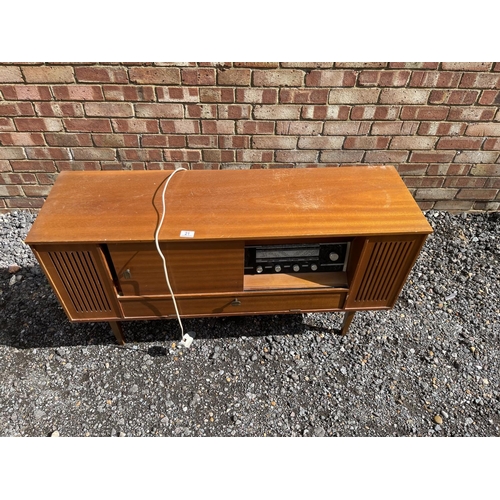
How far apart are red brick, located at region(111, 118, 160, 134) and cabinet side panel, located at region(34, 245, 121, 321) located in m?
1.39

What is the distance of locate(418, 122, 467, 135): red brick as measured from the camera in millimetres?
2773

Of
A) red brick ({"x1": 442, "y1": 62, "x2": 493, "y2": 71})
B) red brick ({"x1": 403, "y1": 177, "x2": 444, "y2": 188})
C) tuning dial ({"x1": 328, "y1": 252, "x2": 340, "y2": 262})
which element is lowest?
Answer: red brick ({"x1": 403, "y1": 177, "x2": 444, "y2": 188})

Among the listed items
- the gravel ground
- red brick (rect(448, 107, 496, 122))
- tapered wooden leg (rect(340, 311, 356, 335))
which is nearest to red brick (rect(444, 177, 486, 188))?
red brick (rect(448, 107, 496, 122))

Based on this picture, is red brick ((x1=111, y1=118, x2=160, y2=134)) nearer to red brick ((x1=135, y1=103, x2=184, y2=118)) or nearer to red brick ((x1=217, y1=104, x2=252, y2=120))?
red brick ((x1=135, y1=103, x2=184, y2=118))

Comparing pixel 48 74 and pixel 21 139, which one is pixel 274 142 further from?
pixel 21 139

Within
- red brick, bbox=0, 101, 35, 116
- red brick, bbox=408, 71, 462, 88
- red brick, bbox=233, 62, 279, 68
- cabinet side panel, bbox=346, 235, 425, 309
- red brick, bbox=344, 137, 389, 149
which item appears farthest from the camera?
red brick, bbox=344, 137, 389, 149

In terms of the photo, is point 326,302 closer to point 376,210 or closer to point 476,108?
point 376,210

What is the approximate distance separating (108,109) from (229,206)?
1.46 meters

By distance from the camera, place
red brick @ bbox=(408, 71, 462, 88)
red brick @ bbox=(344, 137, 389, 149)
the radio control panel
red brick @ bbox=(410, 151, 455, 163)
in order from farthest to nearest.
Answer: red brick @ bbox=(410, 151, 455, 163) < red brick @ bbox=(344, 137, 389, 149) < red brick @ bbox=(408, 71, 462, 88) < the radio control panel

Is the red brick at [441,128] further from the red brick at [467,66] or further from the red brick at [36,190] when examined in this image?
the red brick at [36,190]

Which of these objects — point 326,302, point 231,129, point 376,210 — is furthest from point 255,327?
point 231,129

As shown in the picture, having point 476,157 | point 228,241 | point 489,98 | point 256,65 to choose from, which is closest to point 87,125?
point 256,65

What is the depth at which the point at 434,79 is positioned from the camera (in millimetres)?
Answer: 2520

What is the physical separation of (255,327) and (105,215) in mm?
1246
